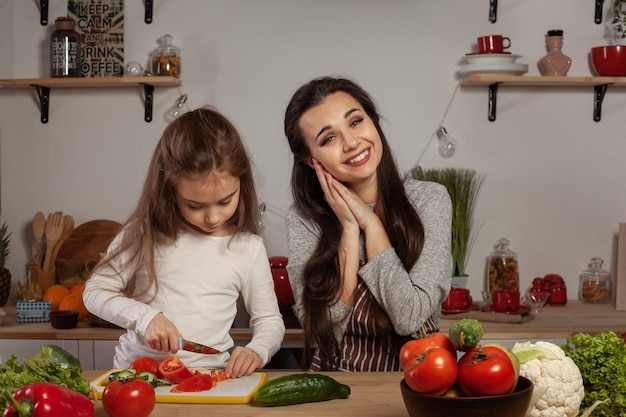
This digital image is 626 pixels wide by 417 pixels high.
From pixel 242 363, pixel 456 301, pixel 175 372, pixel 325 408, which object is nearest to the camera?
pixel 325 408

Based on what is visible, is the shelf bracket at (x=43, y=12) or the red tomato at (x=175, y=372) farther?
the shelf bracket at (x=43, y=12)

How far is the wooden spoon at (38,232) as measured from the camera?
10.8 ft

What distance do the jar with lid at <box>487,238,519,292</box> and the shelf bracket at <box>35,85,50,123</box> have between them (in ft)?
6.09

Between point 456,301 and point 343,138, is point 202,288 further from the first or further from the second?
point 456,301

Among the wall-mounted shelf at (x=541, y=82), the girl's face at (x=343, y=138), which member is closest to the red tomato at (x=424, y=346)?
the girl's face at (x=343, y=138)

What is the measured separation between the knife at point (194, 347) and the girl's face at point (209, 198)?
277mm

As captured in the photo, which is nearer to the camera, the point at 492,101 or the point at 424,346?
the point at 424,346

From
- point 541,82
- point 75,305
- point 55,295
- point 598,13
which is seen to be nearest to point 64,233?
point 55,295

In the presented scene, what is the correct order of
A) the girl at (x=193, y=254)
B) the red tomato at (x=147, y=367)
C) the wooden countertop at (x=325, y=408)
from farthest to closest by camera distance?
the girl at (x=193, y=254)
the red tomato at (x=147, y=367)
the wooden countertop at (x=325, y=408)

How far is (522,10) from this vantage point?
133 inches

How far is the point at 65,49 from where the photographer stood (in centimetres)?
329

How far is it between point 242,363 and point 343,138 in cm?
63

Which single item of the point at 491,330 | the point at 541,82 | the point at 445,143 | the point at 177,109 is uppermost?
the point at 541,82

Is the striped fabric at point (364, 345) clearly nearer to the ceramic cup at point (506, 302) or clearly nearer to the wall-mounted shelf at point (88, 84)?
the ceramic cup at point (506, 302)
